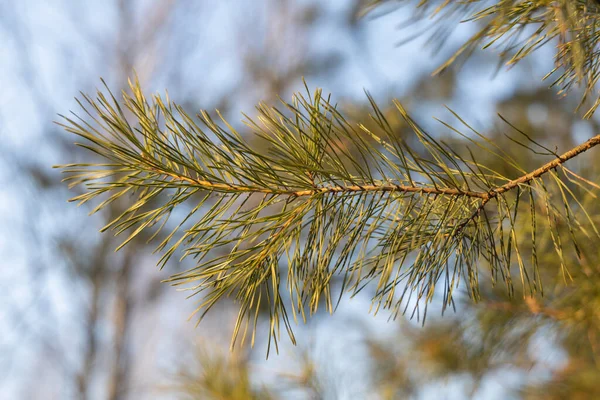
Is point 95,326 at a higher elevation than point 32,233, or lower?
lower

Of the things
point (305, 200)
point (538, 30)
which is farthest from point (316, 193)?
point (538, 30)

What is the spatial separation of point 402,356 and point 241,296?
1.26 metres

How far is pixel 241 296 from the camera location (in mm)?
444

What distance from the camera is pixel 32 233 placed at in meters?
3.59

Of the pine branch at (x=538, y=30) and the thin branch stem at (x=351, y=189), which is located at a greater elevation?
the pine branch at (x=538, y=30)

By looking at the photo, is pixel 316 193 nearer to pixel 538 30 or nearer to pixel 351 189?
pixel 351 189

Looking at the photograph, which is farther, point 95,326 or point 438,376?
point 95,326

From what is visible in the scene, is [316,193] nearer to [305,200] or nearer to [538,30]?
[305,200]

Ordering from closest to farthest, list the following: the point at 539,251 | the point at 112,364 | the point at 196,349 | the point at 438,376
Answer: the point at 539,251 → the point at 196,349 → the point at 438,376 → the point at 112,364

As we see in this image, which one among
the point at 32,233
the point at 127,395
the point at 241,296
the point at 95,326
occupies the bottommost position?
the point at 241,296

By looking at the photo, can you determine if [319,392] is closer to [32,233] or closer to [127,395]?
[127,395]

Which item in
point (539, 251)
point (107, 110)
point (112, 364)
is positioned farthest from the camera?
point (112, 364)

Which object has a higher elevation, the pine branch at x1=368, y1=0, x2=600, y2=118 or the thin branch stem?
the pine branch at x1=368, y1=0, x2=600, y2=118

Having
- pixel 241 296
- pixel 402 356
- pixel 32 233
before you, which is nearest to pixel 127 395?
pixel 32 233
